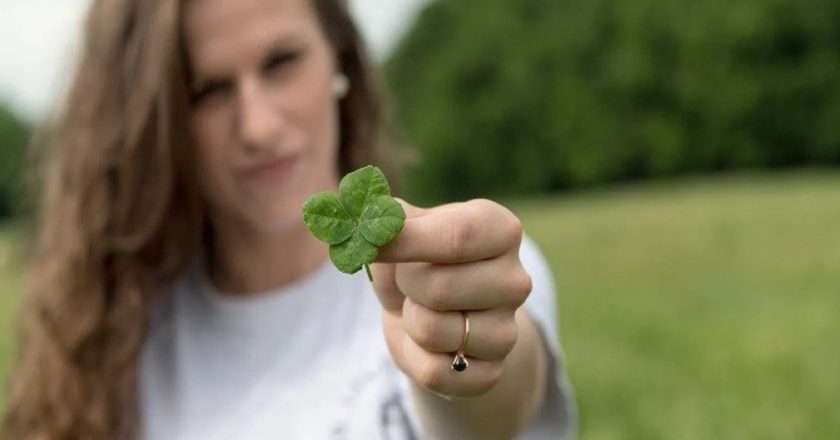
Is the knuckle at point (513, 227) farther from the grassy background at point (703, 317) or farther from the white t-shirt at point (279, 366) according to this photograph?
the grassy background at point (703, 317)

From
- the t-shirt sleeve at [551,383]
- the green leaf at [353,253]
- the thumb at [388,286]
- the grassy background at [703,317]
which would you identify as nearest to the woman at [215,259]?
the t-shirt sleeve at [551,383]

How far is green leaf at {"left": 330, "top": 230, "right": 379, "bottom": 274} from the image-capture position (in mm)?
1140

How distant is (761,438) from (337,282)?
8.76 feet

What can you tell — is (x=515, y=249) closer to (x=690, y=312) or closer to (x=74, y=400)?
(x=74, y=400)

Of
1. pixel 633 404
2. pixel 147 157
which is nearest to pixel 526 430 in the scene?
pixel 147 157

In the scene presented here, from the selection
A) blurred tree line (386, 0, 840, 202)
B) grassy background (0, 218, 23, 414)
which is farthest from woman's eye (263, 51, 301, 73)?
blurred tree line (386, 0, 840, 202)

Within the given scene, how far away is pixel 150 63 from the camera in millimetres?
2162

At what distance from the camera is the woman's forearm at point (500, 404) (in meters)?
1.62

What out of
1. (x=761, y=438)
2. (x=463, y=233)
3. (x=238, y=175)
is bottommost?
(x=761, y=438)

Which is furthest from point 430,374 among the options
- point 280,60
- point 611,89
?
point 611,89

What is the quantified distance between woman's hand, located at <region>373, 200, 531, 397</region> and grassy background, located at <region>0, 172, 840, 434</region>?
2.01 metres

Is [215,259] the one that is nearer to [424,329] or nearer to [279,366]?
[279,366]

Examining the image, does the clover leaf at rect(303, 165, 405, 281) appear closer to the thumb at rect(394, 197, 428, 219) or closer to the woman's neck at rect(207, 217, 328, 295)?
the thumb at rect(394, 197, 428, 219)

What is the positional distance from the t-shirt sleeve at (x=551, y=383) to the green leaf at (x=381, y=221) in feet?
2.16
